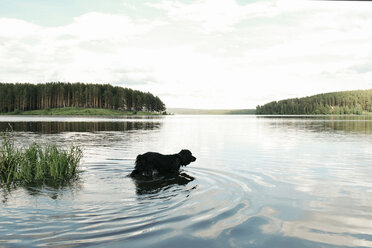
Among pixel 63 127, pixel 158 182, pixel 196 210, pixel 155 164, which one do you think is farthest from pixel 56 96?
pixel 196 210

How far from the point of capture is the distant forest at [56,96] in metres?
173

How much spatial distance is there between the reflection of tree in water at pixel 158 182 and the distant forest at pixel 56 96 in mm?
173699

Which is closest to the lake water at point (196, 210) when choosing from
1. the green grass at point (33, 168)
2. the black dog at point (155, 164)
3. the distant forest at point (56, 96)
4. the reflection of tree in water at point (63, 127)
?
the black dog at point (155, 164)

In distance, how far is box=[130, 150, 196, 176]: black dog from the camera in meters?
12.6

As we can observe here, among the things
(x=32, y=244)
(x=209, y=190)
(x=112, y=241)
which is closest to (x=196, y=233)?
(x=112, y=241)

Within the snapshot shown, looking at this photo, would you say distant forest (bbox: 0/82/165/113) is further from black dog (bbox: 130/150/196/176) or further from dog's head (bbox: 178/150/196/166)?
black dog (bbox: 130/150/196/176)

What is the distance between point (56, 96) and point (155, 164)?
183 metres

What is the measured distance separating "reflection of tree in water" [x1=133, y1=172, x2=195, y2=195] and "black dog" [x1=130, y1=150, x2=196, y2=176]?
358 mm

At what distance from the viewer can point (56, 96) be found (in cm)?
17825

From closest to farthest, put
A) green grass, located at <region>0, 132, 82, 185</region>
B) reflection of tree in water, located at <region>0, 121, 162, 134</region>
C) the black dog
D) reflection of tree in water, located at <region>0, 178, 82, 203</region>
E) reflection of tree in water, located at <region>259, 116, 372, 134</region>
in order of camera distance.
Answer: reflection of tree in water, located at <region>0, 178, 82, 203</region> → green grass, located at <region>0, 132, 82, 185</region> → the black dog → reflection of tree in water, located at <region>0, 121, 162, 134</region> → reflection of tree in water, located at <region>259, 116, 372, 134</region>

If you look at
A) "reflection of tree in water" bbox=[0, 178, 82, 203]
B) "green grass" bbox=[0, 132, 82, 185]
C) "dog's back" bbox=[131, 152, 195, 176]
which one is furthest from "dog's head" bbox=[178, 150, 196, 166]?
"reflection of tree in water" bbox=[0, 178, 82, 203]

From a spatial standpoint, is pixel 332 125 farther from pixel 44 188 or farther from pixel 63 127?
pixel 44 188

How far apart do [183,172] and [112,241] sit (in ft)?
27.4

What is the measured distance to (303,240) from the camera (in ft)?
21.2
